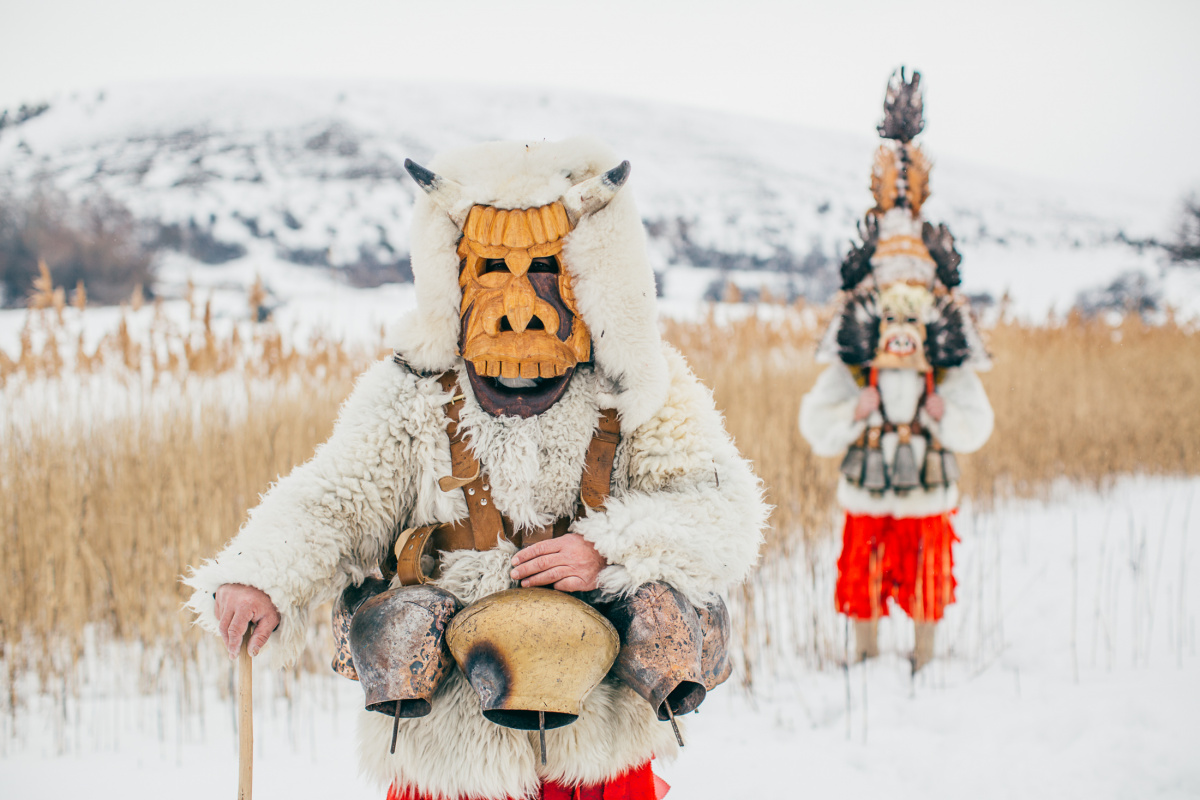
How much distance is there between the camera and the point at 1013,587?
10.9 ft

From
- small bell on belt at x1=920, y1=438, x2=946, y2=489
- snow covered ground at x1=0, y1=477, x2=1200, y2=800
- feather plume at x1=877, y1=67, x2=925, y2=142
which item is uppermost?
feather plume at x1=877, y1=67, x2=925, y2=142

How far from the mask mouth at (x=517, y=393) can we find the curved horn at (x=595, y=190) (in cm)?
29

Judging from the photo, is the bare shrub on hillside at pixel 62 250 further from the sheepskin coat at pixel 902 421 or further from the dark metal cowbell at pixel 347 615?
the dark metal cowbell at pixel 347 615

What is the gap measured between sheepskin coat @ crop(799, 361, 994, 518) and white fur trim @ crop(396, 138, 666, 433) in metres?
1.50

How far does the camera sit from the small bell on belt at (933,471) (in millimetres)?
2381

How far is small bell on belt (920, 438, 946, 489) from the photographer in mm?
2381

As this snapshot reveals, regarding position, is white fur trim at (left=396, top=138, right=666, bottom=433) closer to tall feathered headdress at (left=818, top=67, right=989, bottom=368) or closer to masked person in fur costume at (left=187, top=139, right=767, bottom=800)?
masked person in fur costume at (left=187, top=139, right=767, bottom=800)

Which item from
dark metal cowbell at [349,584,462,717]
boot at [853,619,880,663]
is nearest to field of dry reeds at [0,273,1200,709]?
boot at [853,619,880,663]

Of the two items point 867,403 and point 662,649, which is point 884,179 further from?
point 662,649

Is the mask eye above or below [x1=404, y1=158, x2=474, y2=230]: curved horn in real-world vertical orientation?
below

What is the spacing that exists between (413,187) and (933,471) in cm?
2150

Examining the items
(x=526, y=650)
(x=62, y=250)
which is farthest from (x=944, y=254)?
(x=62, y=250)

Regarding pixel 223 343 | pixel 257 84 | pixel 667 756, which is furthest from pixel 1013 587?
pixel 257 84

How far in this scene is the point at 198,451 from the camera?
10.2 ft
